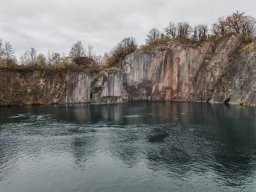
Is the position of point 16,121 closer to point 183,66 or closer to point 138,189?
point 138,189

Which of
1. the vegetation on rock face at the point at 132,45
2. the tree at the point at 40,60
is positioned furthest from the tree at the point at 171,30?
the tree at the point at 40,60

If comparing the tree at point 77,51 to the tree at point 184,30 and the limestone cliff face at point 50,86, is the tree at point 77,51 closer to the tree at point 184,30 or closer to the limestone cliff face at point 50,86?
the limestone cliff face at point 50,86

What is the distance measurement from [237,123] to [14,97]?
87.4m

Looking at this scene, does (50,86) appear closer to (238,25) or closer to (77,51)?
Answer: (77,51)

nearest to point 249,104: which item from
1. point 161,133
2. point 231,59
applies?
point 231,59

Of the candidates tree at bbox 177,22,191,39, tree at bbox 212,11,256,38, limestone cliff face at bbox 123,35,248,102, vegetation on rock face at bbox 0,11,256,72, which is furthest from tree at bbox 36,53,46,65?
tree at bbox 212,11,256,38

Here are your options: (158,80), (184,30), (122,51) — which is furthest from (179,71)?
(122,51)

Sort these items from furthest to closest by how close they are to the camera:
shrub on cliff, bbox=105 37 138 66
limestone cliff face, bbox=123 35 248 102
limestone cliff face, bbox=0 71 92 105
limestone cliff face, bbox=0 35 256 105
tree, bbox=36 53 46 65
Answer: shrub on cliff, bbox=105 37 138 66, tree, bbox=36 53 46 65, limestone cliff face, bbox=123 35 248 102, limestone cliff face, bbox=0 71 92 105, limestone cliff face, bbox=0 35 256 105

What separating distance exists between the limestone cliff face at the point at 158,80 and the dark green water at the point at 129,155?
46.9 m

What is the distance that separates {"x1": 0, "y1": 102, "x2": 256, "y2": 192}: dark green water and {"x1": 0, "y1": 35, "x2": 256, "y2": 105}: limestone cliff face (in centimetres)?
4693

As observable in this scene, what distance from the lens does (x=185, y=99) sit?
5399 inches

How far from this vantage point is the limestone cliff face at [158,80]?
123438mm

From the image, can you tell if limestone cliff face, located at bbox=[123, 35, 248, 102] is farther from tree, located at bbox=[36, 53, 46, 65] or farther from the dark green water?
the dark green water

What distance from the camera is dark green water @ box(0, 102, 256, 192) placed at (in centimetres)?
3669
